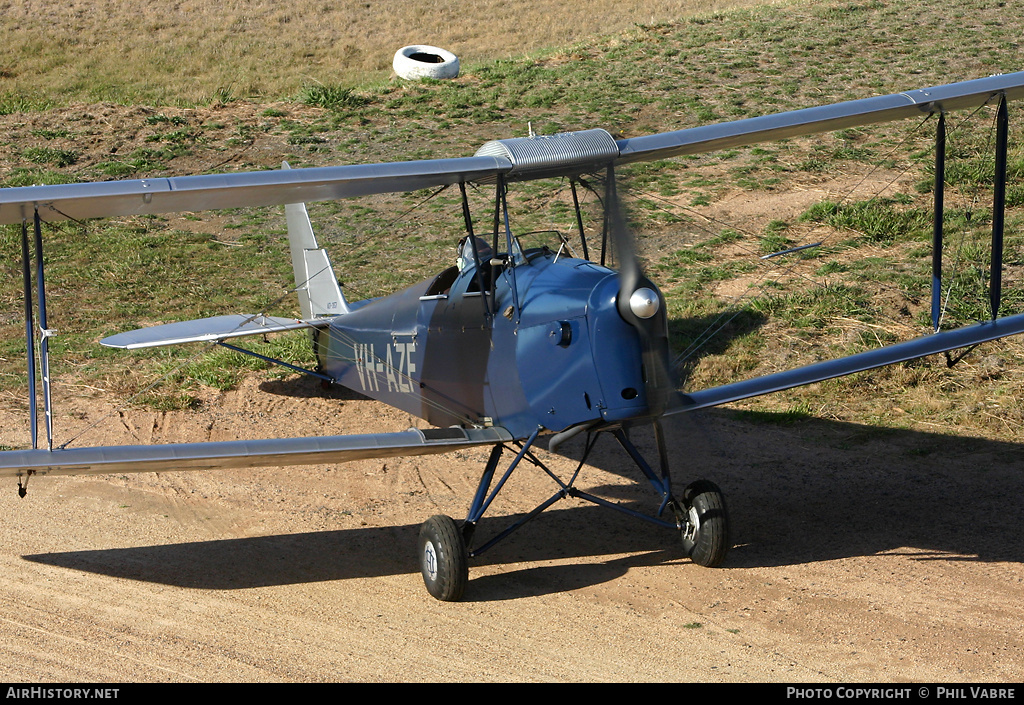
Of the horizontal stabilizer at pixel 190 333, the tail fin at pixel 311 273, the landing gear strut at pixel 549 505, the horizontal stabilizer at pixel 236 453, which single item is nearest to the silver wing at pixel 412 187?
the horizontal stabilizer at pixel 236 453

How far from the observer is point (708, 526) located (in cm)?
656

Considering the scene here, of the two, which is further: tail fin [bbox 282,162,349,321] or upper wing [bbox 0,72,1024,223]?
tail fin [bbox 282,162,349,321]

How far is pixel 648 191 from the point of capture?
15828mm

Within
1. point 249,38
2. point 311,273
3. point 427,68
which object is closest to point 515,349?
point 311,273

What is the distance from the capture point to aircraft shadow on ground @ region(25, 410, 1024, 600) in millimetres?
6805

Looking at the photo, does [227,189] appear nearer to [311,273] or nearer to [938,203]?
[311,273]

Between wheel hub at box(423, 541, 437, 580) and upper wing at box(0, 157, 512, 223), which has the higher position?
upper wing at box(0, 157, 512, 223)

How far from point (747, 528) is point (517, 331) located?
8.27ft

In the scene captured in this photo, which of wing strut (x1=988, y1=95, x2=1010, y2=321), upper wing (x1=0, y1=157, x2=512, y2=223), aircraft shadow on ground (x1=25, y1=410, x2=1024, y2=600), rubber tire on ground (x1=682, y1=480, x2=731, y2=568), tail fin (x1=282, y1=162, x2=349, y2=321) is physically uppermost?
upper wing (x1=0, y1=157, x2=512, y2=223)

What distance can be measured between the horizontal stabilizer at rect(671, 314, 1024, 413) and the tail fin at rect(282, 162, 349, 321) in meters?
4.43

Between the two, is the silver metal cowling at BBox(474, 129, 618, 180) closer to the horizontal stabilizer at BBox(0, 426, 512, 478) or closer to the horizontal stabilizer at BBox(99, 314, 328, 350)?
the horizontal stabilizer at BBox(0, 426, 512, 478)

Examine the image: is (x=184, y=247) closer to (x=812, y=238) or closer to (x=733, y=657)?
(x=812, y=238)

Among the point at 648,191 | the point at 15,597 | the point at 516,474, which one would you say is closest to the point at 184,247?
the point at 648,191

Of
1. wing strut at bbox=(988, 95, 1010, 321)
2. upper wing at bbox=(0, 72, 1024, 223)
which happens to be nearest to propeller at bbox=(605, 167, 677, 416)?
upper wing at bbox=(0, 72, 1024, 223)
